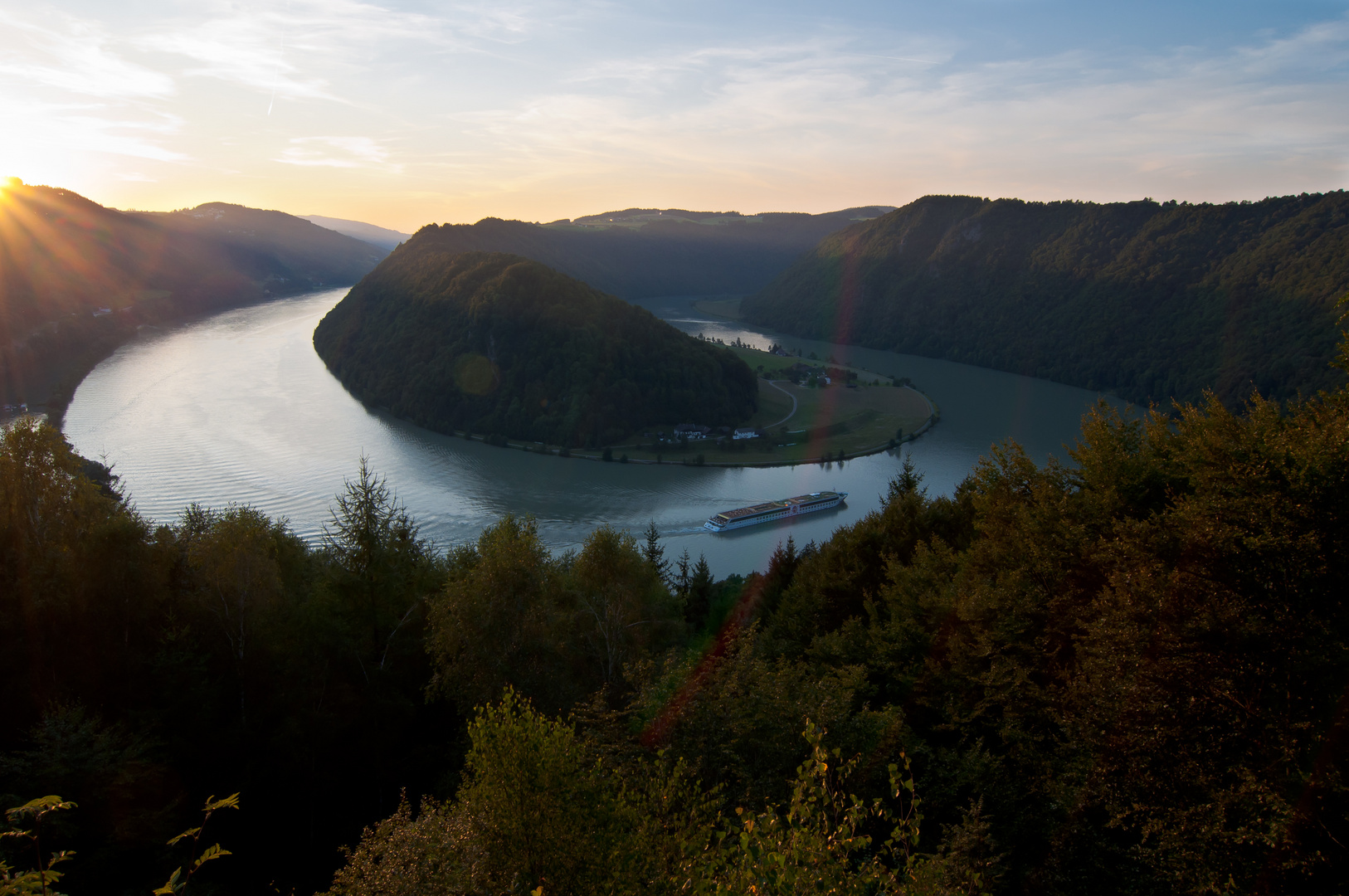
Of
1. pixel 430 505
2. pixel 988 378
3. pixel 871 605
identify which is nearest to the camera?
pixel 871 605

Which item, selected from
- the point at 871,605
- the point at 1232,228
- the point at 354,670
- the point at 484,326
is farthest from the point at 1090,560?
the point at 1232,228

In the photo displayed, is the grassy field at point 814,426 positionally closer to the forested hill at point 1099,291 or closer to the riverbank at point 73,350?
the forested hill at point 1099,291

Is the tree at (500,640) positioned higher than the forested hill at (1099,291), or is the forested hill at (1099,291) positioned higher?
the forested hill at (1099,291)

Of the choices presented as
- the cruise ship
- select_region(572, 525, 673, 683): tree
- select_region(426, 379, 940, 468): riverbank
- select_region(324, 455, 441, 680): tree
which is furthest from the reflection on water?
select_region(324, 455, 441, 680): tree

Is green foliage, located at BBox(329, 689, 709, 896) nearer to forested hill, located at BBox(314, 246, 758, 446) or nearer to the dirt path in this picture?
forested hill, located at BBox(314, 246, 758, 446)

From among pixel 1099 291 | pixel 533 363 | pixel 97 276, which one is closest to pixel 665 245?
pixel 1099 291

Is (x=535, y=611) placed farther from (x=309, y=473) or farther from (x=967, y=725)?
(x=309, y=473)

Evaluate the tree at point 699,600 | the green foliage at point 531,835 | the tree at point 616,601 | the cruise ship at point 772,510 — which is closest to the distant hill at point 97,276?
the cruise ship at point 772,510
